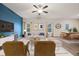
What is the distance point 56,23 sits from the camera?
11.6m

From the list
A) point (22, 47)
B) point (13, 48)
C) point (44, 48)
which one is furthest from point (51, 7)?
point (13, 48)

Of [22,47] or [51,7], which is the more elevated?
[51,7]

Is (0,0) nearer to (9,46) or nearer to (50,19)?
→ (9,46)

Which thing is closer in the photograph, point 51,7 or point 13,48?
point 13,48

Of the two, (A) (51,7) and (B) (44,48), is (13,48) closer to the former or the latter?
(B) (44,48)

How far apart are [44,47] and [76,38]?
628 cm

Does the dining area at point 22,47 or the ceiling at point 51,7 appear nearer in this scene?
the dining area at point 22,47

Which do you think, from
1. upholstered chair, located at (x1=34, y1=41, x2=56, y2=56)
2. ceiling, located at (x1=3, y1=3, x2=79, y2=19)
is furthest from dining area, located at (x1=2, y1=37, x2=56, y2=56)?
ceiling, located at (x1=3, y1=3, x2=79, y2=19)

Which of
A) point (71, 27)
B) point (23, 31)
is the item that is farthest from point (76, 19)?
point (23, 31)

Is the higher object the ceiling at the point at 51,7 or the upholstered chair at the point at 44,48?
the ceiling at the point at 51,7

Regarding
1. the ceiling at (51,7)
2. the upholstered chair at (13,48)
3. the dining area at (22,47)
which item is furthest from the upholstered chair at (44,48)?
the ceiling at (51,7)

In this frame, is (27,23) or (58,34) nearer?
(27,23)

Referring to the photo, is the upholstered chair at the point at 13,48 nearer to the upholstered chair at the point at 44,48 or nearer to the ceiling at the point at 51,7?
the upholstered chair at the point at 44,48

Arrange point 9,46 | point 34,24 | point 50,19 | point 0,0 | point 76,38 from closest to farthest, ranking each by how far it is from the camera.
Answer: point 0,0, point 9,46, point 76,38, point 34,24, point 50,19
